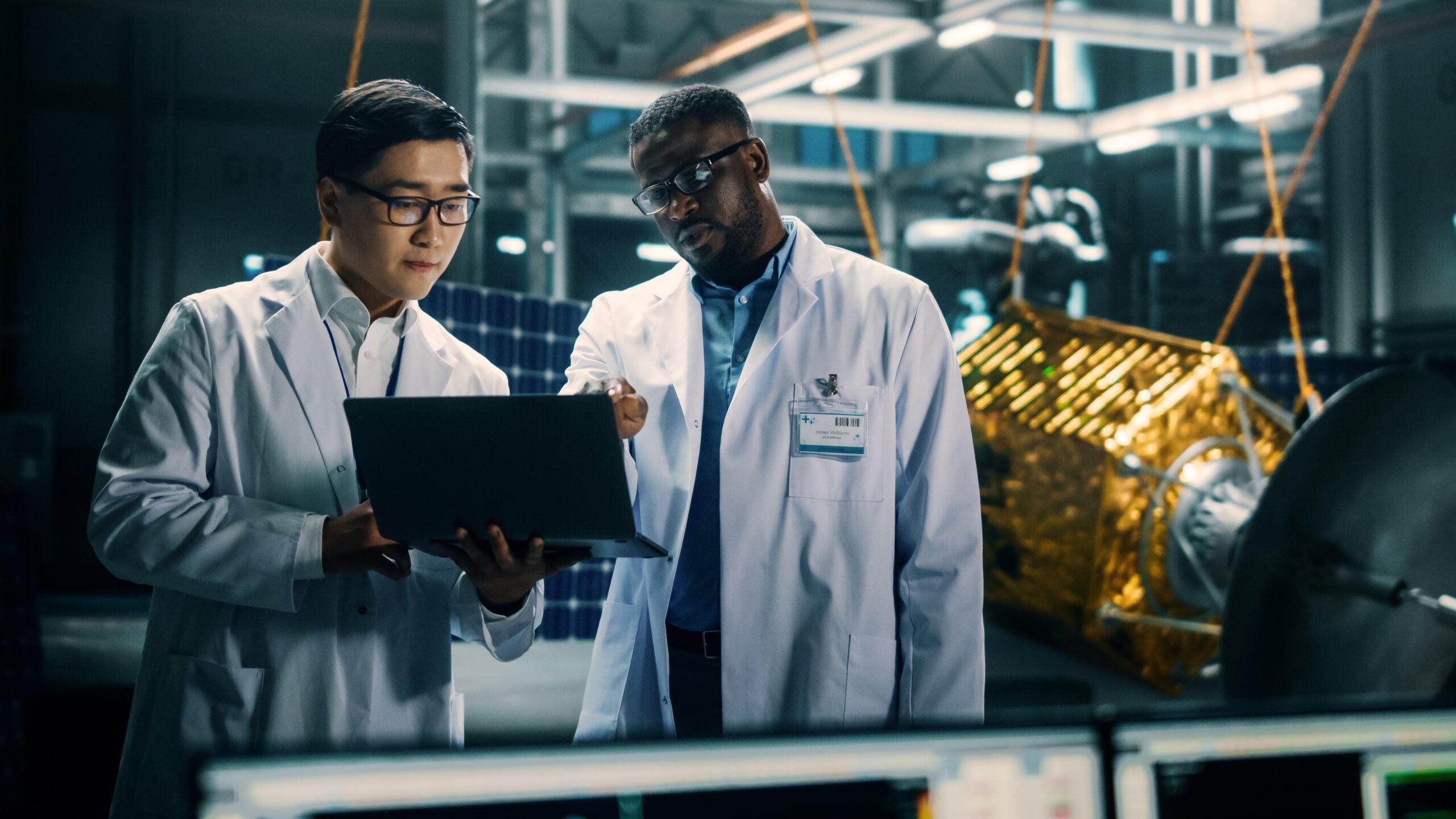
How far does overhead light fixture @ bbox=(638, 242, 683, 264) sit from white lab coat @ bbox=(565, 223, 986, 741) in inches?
407

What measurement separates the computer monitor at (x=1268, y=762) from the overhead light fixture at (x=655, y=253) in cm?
1137

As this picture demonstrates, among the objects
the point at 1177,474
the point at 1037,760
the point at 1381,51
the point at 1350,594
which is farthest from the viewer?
the point at 1381,51

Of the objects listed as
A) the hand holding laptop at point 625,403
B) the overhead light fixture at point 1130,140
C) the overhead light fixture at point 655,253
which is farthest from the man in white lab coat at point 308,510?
the overhead light fixture at point 655,253

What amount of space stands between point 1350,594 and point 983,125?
6483mm

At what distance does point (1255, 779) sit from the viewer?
859 millimetres

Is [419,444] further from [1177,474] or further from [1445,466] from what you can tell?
[1177,474]

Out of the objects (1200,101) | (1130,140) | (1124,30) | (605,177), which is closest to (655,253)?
(605,177)

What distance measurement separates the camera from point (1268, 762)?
86 cm

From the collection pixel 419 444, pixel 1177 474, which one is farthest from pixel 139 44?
pixel 419 444

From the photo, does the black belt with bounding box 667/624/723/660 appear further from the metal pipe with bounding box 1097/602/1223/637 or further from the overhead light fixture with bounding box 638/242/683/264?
the overhead light fixture with bounding box 638/242/683/264

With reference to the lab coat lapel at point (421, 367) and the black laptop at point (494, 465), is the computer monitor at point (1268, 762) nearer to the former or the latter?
the black laptop at point (494, 465)

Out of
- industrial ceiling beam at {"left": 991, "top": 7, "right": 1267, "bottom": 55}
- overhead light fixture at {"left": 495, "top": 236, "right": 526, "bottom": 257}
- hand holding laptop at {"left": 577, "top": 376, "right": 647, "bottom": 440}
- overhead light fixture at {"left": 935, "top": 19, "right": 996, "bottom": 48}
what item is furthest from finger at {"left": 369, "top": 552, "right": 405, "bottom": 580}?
overhead light fixture at {"left": 495, "top": 236, "right": 526, "bottom": 257}

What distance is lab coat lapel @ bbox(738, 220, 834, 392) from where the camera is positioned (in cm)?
183

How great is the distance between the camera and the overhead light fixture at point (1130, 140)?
28.5 ft
